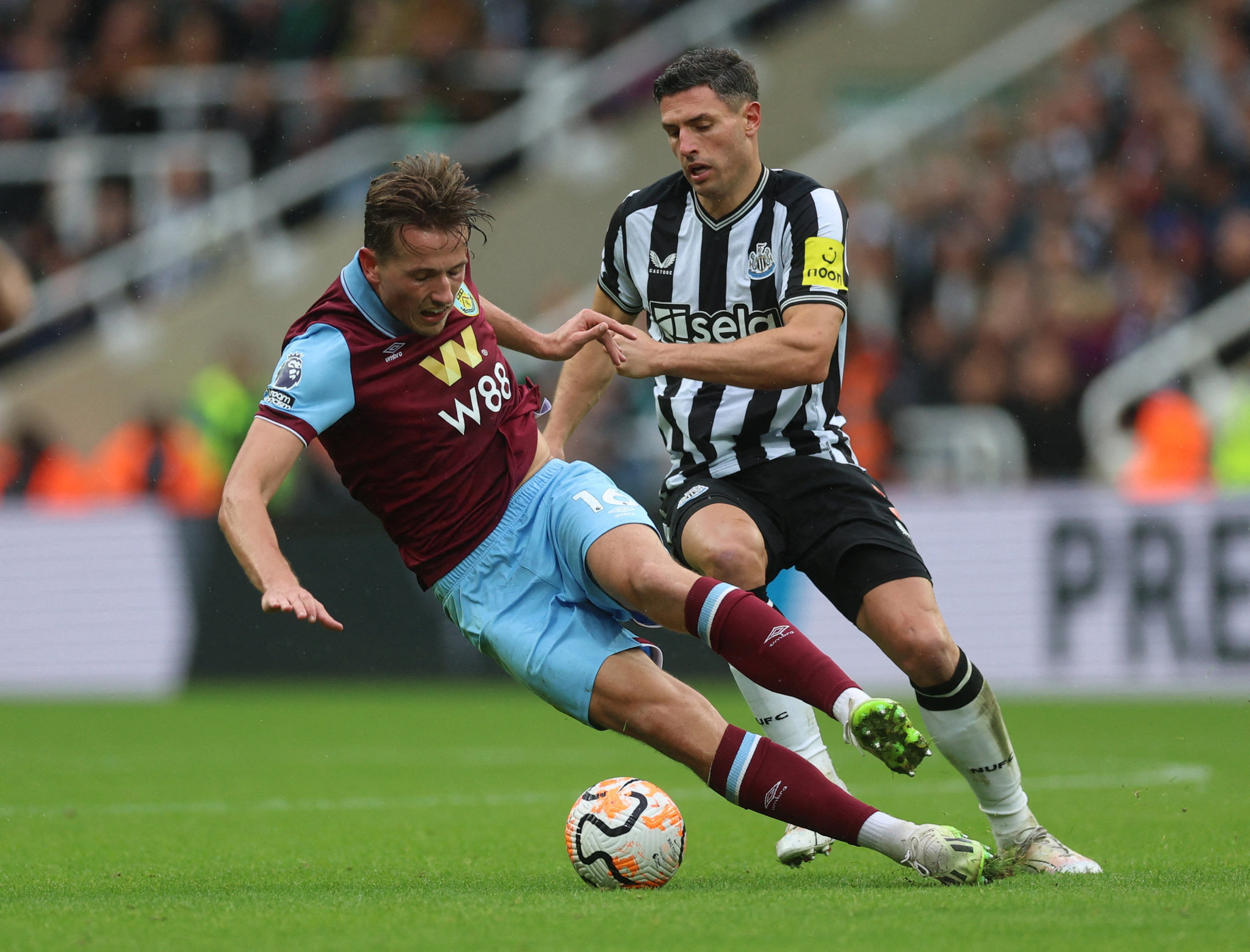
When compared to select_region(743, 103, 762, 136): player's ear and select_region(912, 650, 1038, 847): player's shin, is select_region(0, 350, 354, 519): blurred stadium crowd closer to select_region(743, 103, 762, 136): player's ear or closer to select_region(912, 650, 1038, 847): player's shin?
select_region(743, 103, 762, 136): player's ear

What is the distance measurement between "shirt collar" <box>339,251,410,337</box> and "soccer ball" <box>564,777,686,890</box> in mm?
1564

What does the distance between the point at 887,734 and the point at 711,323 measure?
1.93 m

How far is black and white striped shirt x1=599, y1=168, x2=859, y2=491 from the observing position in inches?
234

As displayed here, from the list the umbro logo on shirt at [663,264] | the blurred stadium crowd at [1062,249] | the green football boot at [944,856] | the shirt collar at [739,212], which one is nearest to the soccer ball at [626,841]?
the green football boot at [944,856]

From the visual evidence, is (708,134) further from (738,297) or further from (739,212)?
(738,297)

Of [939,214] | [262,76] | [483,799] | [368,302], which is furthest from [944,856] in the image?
[262,76]

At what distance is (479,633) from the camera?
5.52 m

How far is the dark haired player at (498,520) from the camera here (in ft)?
16.5

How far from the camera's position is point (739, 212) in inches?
238

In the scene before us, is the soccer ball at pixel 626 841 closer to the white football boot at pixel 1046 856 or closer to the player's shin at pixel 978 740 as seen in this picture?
the player's shin at pixel 978 740

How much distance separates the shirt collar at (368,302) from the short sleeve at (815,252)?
1.27 m

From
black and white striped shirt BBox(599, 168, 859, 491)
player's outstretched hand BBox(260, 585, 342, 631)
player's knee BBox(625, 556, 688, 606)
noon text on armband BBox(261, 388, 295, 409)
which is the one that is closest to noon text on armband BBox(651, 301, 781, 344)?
black and white striped shirt BBox(599, 168, 859, 491)

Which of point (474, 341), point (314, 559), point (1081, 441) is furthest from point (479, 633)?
point (1081, 441)

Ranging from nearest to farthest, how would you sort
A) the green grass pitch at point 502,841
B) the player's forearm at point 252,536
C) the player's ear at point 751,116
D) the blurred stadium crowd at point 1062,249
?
1. the green grass pitch at point 502,841
2. the player's forearm at point 252,536
3. the player's ear at point 751,116
4. the blurred stadium crowd at point 1062,249
